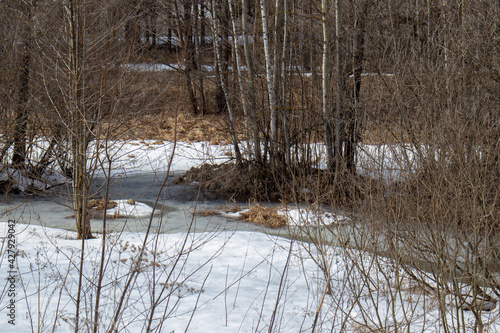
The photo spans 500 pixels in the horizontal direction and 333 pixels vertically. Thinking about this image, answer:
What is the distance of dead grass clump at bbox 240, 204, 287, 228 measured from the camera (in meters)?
8.48

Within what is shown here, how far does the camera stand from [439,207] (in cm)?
376

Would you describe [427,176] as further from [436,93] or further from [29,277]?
[29,277]

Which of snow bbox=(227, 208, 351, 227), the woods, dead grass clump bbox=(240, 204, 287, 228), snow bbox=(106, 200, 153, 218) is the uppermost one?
the woods

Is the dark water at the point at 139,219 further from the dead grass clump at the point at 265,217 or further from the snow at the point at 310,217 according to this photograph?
the snow at the point at 310,217

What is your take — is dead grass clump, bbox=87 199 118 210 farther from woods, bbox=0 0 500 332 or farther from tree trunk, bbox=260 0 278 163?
tree trunk, bbox=260 0 278 163

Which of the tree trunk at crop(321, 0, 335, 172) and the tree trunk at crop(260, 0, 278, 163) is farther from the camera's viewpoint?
the tree trunk at crop(260, 0, 278, 163)

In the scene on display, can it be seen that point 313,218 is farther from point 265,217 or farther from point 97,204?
point 97,204

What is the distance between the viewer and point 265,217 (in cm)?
886

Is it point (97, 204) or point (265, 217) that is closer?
point (265, 217)

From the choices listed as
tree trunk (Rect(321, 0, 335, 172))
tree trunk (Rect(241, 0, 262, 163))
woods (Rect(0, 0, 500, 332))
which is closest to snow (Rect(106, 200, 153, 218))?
woods (Rect(0, 0, 500, 332))

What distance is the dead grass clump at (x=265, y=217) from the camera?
27.8 feet

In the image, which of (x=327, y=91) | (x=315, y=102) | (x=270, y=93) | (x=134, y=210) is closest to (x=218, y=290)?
(x=134, y=210)

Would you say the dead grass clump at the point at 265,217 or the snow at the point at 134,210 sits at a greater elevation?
the snow at the point at 134,210

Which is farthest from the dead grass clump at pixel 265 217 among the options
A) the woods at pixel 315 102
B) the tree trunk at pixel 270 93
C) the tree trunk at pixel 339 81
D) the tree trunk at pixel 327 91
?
the tree trunk at pixel 270 93
